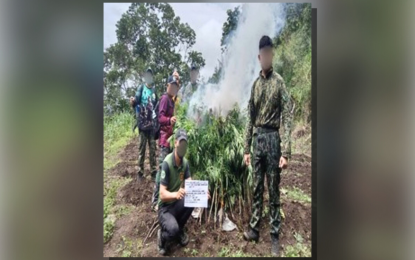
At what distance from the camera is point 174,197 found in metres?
2.13

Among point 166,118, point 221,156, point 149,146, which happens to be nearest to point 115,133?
point 149,146

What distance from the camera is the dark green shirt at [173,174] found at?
2141 mm

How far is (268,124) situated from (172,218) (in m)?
0.81

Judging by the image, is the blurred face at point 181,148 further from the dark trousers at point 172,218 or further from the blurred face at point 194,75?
the blurred face at point 194,75

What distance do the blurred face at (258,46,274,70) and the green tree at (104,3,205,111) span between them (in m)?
0.35

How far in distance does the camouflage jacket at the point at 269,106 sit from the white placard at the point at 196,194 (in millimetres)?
339

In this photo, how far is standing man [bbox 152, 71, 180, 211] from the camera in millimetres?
2152

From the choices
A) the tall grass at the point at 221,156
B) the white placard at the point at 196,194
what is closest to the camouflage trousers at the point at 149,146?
the tall grass at the point at 221,156

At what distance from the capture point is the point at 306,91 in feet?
7.05

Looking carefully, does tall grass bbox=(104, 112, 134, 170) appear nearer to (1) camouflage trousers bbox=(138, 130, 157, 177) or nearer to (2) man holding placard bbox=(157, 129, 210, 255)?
(1) camouflage trousers bbox=(138, 130, 157, 177)

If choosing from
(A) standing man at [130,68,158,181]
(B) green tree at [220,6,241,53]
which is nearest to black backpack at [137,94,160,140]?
(A) standing man at [130,68,158,181]
